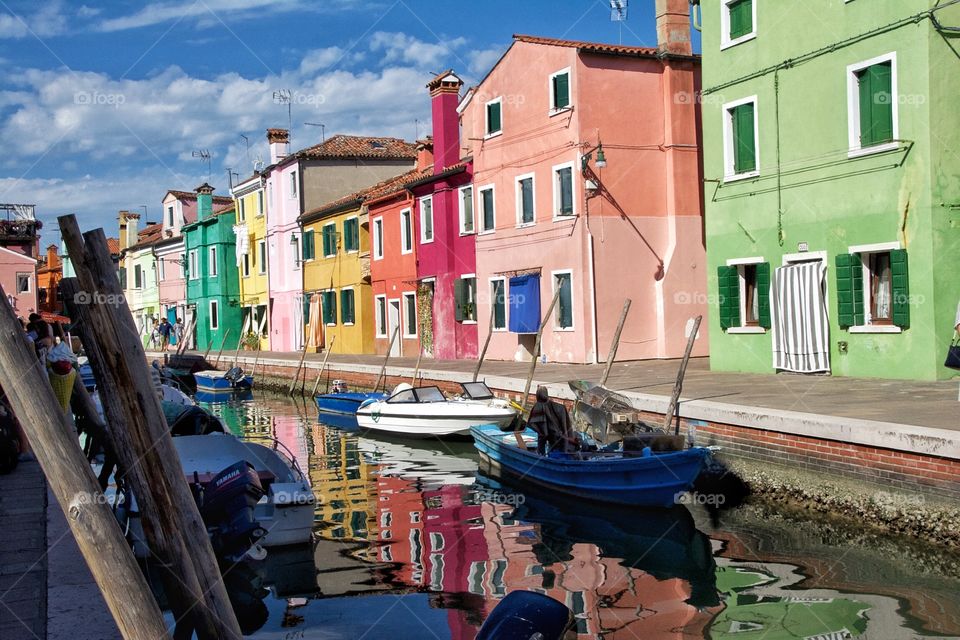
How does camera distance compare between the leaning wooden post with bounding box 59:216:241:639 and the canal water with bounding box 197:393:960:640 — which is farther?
the canal water with bounding box 197:393:960:640

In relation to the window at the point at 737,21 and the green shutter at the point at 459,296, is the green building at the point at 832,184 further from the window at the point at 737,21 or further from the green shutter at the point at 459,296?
the green shutter at the point at 459,296

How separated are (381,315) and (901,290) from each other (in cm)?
2318

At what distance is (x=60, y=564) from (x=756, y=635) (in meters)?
Result: 5.58

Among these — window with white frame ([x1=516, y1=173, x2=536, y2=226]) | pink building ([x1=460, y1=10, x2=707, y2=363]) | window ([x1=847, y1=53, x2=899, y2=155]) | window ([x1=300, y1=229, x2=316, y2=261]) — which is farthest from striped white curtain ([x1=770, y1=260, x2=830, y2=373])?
window ([x1=300, y1=229, x2=316, y2=261])

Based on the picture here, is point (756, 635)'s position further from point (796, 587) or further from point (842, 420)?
point (842, 420)

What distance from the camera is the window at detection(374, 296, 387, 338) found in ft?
122

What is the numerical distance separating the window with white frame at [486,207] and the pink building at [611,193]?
2116 millimetres

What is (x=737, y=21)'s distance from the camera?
837 inches

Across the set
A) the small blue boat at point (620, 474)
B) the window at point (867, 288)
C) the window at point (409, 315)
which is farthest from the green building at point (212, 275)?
the small blue boat at point (620, 474)

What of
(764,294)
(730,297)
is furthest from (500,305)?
(764,294)

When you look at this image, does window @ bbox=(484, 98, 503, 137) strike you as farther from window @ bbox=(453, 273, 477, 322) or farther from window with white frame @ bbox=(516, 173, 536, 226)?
window @ bbox=(453, 273, 477, 322)

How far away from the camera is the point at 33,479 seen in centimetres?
1161

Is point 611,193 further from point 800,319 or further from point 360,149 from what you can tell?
point 360,149

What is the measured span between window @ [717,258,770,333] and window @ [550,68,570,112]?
7041 millimetres
